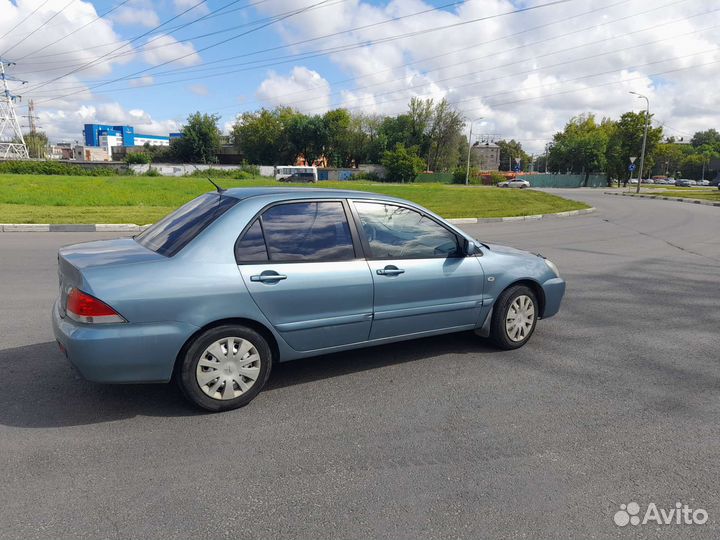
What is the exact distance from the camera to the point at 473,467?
3.03 meters

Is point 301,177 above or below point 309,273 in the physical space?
below

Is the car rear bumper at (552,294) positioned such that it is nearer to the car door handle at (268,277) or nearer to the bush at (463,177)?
the car door handle at (268,277)

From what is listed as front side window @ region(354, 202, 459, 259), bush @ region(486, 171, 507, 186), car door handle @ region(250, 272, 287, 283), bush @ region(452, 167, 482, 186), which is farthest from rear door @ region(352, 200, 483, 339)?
bush @ region(486, 171, 507, 186)

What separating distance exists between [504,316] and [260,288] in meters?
2.41

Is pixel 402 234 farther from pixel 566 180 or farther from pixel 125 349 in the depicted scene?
pixel 566 180

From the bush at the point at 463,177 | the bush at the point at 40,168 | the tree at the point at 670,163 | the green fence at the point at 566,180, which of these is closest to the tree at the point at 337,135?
the bush at the point at 463,177

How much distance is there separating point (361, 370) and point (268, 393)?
87 cm

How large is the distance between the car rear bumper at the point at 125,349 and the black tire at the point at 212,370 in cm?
8

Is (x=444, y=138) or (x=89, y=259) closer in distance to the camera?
(x=89, y=259)

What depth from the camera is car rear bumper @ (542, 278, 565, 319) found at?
16.8 feet

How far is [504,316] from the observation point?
4.85 m

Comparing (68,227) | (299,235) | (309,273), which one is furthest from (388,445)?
(68,227)

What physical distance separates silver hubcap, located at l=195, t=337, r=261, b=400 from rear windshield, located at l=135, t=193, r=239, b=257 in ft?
2.47

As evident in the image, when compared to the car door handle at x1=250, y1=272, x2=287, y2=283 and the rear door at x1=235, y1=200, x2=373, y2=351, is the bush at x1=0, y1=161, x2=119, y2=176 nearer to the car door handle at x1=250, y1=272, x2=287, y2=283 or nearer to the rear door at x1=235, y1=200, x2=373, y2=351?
the rear door at x1=235, y1=200, x2=373, y2=351
